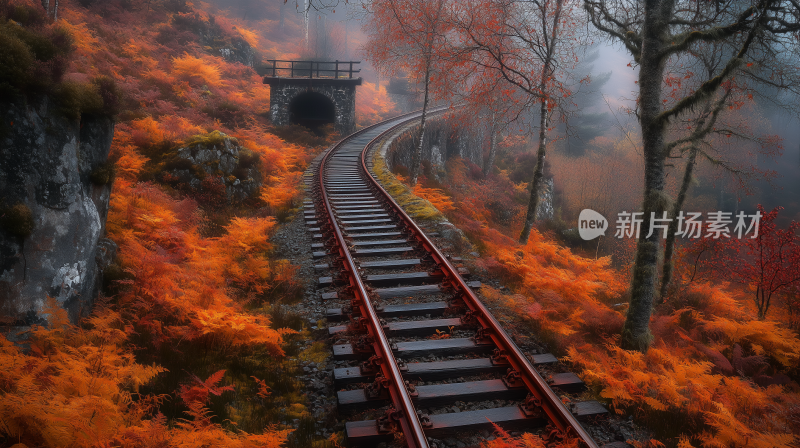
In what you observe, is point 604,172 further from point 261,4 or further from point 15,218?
point 261,4

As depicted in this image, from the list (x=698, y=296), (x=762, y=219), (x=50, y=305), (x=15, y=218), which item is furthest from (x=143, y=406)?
(x=762, y=219)

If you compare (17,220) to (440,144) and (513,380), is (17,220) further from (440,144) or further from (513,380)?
(440,144)

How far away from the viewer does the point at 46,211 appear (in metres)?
4.25

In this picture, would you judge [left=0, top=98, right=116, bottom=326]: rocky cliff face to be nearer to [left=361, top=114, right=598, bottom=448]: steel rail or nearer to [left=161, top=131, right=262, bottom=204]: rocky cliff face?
[left=161, top=131, right=262, bottom=204]: rocky cliff face

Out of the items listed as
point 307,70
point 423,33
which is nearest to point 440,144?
point 423,33

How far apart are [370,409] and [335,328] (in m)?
1.41

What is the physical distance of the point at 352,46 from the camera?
59000 millimetres

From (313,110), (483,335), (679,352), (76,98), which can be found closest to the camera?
(76,98)

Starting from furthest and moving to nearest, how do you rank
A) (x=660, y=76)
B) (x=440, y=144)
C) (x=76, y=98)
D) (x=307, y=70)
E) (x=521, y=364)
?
(x=307, y=70)
(x=440, y=144)
(x=660, y=76)
(x=76, y=98)
(x=521, y=364)

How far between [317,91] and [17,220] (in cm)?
2139

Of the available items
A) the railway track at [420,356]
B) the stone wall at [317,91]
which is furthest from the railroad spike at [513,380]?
the stone wall at [317,91]

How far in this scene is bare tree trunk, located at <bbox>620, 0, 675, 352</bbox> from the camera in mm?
5336

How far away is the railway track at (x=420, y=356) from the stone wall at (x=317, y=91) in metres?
17.3

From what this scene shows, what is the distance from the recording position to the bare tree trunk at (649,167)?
534 cm
